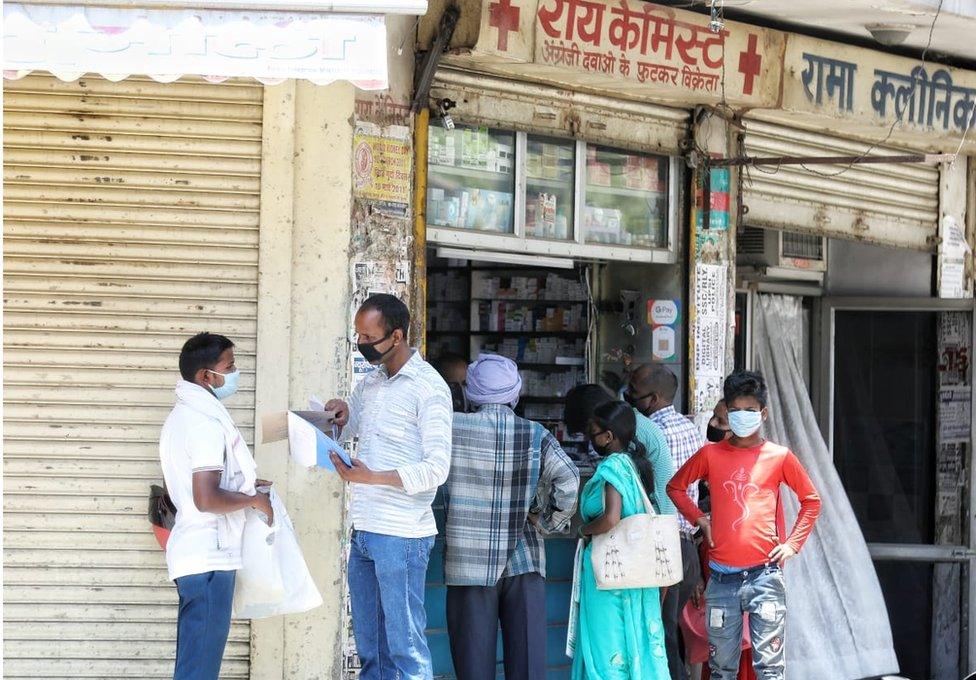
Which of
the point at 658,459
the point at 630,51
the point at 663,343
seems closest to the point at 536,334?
the point at 663,343

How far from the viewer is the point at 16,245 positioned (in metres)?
5.71

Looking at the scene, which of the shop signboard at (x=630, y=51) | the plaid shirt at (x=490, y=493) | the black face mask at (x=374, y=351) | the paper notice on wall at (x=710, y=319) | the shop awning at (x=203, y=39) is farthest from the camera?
the paper notice on wall at (x=710, y=319)

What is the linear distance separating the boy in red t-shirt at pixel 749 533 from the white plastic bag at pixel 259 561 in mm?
1889

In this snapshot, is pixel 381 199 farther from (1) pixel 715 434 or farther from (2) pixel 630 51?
(1) pixel 715 434

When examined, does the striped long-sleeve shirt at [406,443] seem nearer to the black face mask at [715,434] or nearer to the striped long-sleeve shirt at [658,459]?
the striped long-sleeve shirt at [658,459]

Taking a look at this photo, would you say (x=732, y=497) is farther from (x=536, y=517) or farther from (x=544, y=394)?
(x=544, y=394)

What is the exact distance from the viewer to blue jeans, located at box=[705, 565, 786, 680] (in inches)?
221

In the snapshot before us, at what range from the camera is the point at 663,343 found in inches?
288

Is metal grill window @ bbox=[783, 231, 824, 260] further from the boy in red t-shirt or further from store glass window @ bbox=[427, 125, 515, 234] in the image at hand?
the boy in red t-shirt

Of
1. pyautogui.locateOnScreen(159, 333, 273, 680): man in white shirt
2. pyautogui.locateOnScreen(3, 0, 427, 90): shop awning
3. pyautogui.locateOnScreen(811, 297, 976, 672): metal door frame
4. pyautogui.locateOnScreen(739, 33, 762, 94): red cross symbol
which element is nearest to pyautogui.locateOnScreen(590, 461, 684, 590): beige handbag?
pyautogui.locateOnScreen(159, 333, 273, 680): man in white shirt

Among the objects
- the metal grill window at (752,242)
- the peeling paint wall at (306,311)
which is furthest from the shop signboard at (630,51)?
the metal grill window at (752,242)

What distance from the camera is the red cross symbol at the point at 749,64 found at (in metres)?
7.12

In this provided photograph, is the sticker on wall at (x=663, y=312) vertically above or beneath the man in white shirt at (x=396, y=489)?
above

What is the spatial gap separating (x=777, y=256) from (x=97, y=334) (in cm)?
465
